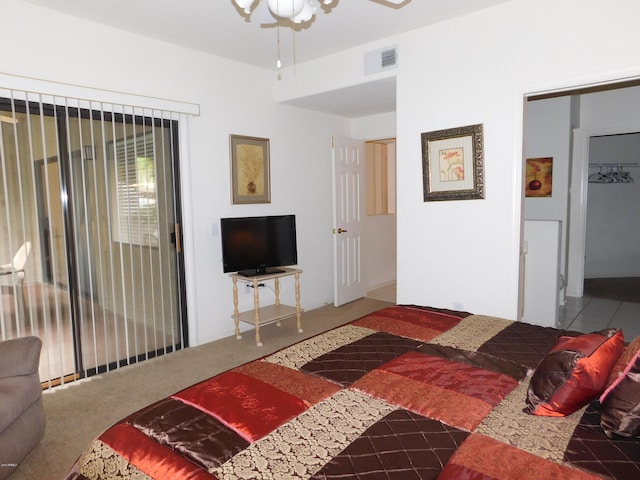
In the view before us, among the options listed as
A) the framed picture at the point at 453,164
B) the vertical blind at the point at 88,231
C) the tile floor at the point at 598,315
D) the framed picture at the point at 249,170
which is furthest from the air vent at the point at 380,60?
the tile floor at the point at 598,315

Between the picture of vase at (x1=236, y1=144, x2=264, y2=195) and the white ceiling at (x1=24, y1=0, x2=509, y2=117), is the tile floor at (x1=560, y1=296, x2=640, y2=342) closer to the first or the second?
the white ceiling at (x1=24, y1=0, x2=509, y2=117)

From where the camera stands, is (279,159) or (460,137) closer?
(460,137)

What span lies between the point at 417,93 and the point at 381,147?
116 inches

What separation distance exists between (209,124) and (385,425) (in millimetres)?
3390

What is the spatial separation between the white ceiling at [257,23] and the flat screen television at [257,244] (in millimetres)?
1520

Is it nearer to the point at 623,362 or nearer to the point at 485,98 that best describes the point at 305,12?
the point at 485,98

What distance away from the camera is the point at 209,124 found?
4.02m

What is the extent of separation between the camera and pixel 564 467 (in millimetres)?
1153

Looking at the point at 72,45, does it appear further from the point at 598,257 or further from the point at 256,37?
the point at 598,257

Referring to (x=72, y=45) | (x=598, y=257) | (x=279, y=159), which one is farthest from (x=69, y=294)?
(x=598, y=257)

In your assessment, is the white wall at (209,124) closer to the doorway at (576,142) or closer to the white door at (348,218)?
the white door at (348,218)

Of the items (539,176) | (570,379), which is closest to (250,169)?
(570,379)

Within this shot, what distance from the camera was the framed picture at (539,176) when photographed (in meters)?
5.64

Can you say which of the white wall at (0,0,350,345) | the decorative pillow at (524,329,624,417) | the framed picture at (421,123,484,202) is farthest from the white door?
the decorative pillow at (524,329,624,417)
